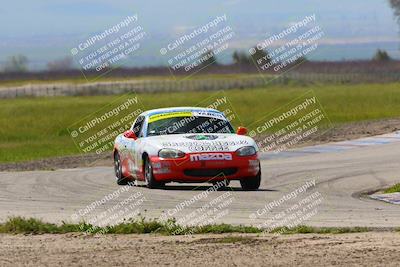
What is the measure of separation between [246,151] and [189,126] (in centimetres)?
145

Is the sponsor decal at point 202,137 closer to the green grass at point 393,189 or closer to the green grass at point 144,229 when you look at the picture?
the green grass at point 393,189

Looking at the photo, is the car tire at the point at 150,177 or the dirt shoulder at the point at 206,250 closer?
the dirt shoulder at the point at 206,250

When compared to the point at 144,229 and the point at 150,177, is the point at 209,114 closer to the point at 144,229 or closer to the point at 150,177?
the point at 150,177

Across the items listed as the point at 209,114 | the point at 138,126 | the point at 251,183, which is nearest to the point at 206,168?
the point at 251,183

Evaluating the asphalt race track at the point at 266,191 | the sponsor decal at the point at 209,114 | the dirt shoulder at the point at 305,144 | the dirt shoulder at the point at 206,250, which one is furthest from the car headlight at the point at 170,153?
the dirt shoulder at the point at 305,144

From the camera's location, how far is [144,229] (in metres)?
12.3

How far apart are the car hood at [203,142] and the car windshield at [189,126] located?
491 millimetres

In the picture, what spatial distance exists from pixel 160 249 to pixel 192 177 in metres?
7.28

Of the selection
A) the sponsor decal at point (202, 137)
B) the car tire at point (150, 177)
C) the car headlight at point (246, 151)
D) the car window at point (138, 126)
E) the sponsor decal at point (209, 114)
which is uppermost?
the car window at point (138, 126)

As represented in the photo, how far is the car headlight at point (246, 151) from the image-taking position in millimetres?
18047

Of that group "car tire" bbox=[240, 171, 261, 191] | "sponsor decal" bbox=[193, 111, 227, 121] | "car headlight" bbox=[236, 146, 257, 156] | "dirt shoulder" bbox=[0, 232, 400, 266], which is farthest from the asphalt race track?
"dirt shoulder" bbox=[0, 232, 400, 266]

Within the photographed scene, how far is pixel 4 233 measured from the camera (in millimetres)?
12625

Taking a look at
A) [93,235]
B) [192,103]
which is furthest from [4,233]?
[192,103]

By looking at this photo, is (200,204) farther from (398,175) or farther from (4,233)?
(398,175)
